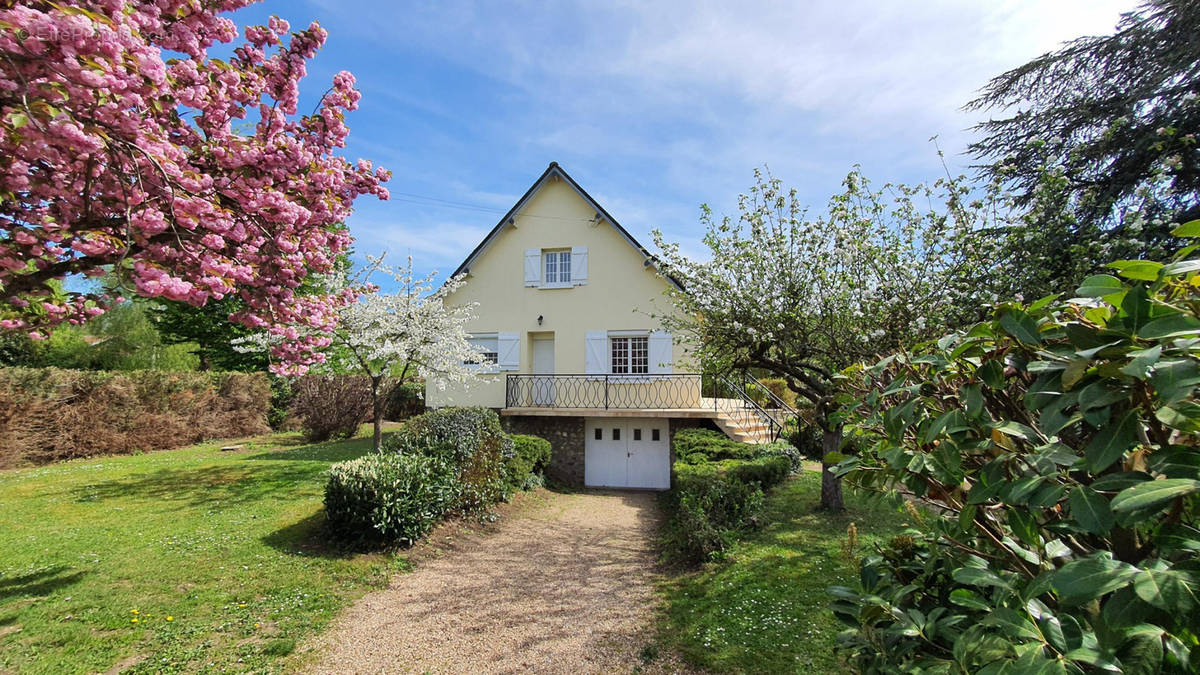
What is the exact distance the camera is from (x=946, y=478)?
1480 mm

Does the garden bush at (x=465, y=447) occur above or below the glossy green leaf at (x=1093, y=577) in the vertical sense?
below

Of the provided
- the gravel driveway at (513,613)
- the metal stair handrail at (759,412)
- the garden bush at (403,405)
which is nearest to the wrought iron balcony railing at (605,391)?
the metal stair handrail at (759,412)

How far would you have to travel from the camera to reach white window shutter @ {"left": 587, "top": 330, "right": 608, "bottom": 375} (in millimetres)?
14250

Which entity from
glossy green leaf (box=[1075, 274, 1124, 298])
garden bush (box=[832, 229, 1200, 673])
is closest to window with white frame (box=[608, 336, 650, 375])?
garden bush (box=[832, 229, 1200, 673])

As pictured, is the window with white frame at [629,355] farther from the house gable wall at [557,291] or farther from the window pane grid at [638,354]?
the house gable wall at [557,291]

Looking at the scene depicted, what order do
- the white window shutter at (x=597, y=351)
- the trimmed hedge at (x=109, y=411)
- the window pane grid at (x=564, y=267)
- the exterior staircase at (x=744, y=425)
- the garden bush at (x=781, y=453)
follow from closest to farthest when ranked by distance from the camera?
the garden bush at (x=781, y=453) → the trimmed hedge at (x=109, y=411) → the exterior staircase at (x=744, y=425) → the white window shutter at (x=597, y=351) → the window pane grid at (x=564, y=267)

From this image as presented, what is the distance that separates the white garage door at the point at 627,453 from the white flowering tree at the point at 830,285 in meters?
5.36

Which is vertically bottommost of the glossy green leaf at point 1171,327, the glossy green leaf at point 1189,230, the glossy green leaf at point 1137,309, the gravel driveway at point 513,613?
the gravel driveway at point 513,613

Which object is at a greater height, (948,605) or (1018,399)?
(1018,399)

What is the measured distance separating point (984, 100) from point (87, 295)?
12500 millimetres

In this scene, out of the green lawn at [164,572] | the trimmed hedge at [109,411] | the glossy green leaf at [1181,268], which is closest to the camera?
the glossy green leaf at [1181,268]

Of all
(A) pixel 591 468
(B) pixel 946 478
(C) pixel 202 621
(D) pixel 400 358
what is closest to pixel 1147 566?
(B) pixel 946 478

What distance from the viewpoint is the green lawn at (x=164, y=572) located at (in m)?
4.39

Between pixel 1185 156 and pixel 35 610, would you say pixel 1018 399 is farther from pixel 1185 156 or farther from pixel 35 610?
pixel 1185 156
